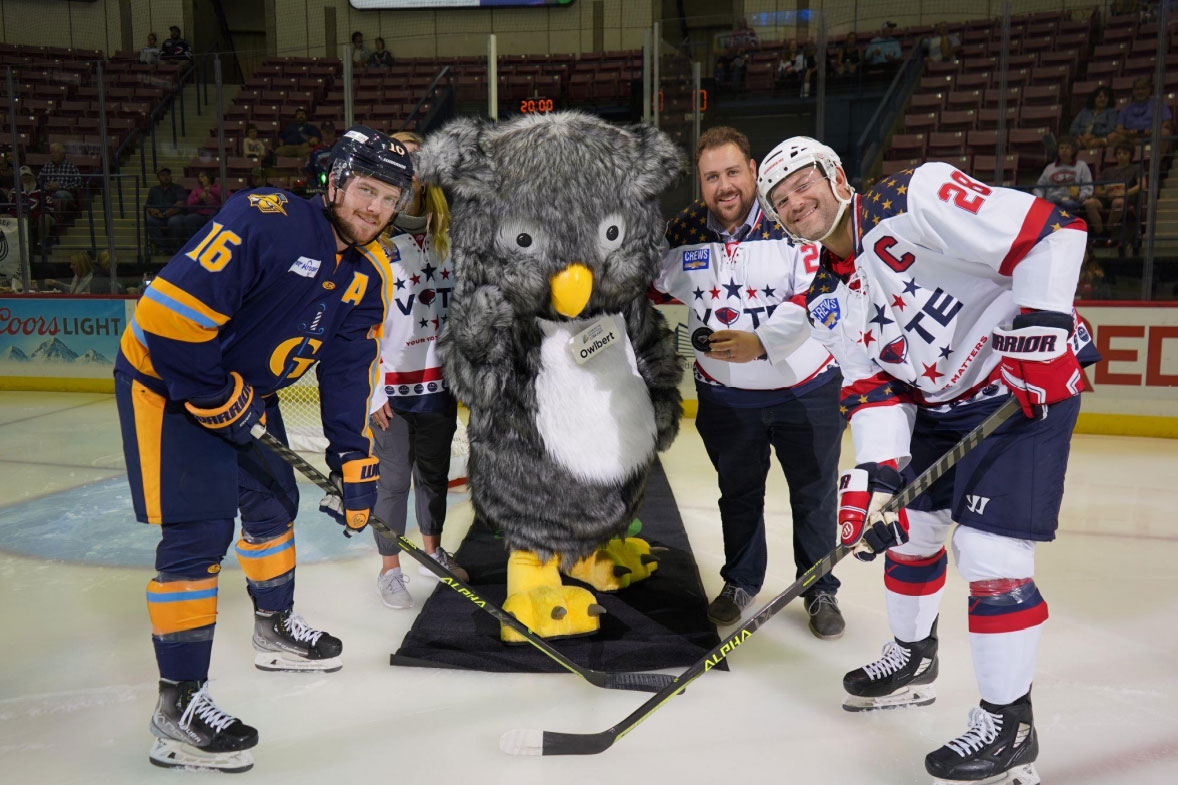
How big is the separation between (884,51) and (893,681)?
14.5 feet

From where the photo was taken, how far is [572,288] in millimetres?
2115

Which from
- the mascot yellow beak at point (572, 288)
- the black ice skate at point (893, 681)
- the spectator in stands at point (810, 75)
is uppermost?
the spectator in stands at point (810, 75)

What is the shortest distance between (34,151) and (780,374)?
20.1ft

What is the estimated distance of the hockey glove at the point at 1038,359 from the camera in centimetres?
150

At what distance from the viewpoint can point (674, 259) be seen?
242cm

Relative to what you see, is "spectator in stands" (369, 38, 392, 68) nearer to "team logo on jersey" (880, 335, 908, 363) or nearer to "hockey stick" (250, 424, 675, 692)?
"hockey stick" (250, 424, 675, 692)

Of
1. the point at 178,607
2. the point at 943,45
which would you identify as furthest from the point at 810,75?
the point at 178,607

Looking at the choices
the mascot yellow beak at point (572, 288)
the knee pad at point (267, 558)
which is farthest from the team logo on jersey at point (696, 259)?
the knee pad at point (267, 558)

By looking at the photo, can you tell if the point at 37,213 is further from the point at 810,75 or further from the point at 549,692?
the point at 549,692

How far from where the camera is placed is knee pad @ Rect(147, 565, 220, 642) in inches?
70.0

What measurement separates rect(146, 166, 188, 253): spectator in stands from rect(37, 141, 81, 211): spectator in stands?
509 mm

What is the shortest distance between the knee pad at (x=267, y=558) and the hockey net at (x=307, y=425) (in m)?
1.73

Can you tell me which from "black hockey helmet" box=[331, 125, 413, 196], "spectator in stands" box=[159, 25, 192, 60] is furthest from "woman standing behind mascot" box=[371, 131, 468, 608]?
"spectator in stands" box=[159, 25, 192, 60]

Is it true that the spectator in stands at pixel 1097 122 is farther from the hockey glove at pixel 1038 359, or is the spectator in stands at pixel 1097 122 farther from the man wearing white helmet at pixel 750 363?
the hockey glove at pixel 1038 359
